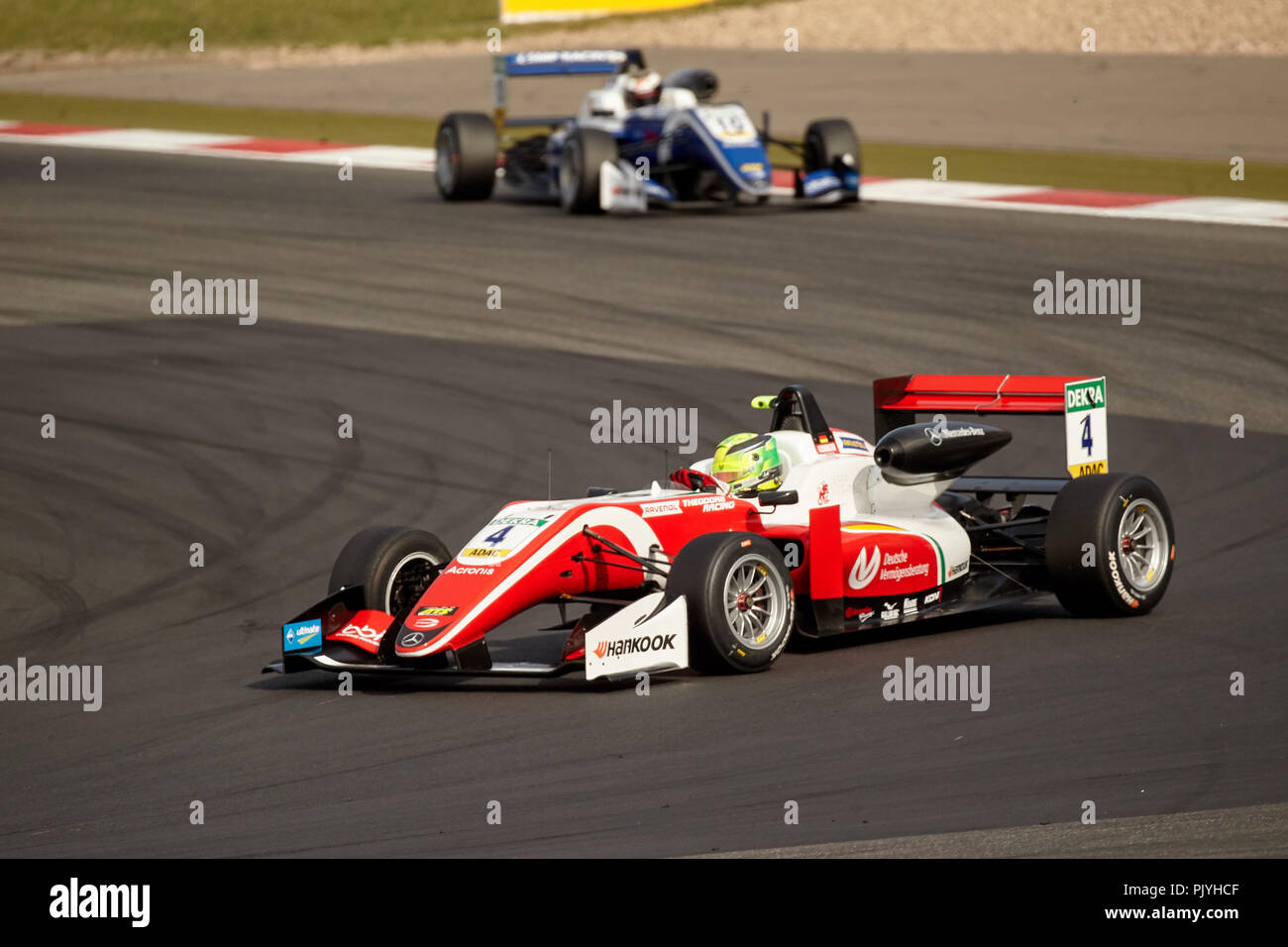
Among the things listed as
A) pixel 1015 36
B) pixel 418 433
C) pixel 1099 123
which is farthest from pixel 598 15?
pixel 418 433

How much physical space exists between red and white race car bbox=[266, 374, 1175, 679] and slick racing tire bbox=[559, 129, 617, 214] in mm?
12414

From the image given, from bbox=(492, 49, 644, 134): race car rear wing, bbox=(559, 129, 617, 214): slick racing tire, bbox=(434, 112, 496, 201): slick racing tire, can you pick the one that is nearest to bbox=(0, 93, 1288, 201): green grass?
bbox=(492, 49, 644, 134): race car rear wing

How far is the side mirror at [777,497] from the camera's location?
9.84m

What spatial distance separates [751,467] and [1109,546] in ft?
5.71

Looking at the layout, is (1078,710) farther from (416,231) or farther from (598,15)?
(598,15)

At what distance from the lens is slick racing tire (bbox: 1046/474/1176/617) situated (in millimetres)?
9906

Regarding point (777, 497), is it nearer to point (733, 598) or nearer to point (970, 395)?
point (733, 598)

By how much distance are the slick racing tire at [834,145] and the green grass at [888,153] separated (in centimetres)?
318

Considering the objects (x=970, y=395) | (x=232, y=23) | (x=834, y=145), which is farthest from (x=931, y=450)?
(x=232, y=23)

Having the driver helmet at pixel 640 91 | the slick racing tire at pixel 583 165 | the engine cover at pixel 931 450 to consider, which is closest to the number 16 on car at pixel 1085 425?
the engine cover at pixel 931 450

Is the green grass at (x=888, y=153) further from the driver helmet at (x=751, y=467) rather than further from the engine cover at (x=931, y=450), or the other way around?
the driver helmet at (x=751, y=467)

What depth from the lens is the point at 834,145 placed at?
22.8 m

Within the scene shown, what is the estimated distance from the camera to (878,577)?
384 inches

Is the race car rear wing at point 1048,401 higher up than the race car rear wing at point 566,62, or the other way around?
the race car rear wing at point 566,62
